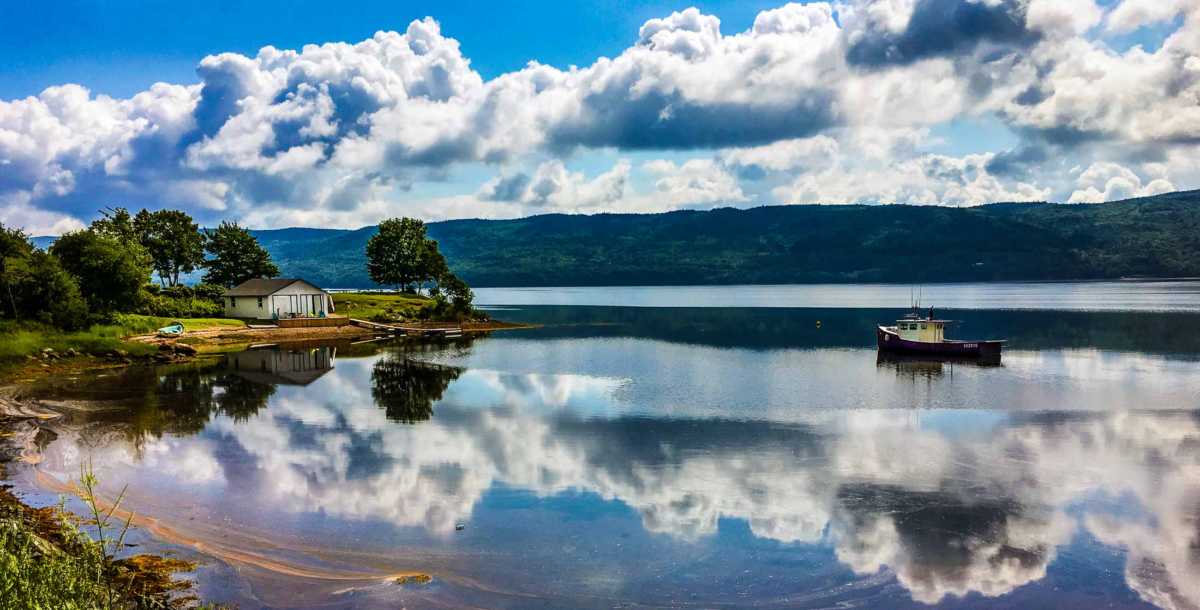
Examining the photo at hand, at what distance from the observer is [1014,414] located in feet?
117

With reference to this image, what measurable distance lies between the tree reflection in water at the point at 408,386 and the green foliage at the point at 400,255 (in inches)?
2336

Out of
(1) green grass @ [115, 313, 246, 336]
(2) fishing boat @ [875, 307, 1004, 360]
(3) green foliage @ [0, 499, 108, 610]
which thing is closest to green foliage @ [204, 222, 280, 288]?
(1) green grass @ [115, 313, 246, 336]

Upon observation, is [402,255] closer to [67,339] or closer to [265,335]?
[265,335]

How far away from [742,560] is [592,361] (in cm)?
4285

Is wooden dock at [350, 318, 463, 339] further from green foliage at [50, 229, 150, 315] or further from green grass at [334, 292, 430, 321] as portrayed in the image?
green foliage at [50, 229, 150, 315]

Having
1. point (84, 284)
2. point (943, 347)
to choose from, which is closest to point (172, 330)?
point (84, 284)

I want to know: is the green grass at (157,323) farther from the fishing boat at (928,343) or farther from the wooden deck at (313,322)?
the fishing boat at (928,343)

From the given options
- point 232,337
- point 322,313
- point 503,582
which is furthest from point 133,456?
point 322,313

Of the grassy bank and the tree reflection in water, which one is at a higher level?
the grassy bank

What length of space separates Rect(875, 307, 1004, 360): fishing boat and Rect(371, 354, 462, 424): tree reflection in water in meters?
38.7

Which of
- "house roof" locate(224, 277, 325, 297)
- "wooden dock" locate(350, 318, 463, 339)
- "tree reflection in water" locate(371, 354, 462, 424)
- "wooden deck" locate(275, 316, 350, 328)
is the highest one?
"house roof" locate(224, 277, 325, 297)

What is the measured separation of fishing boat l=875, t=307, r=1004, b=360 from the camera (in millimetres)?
61031

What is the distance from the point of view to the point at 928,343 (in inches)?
2494

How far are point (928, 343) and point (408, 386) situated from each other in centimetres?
4443
